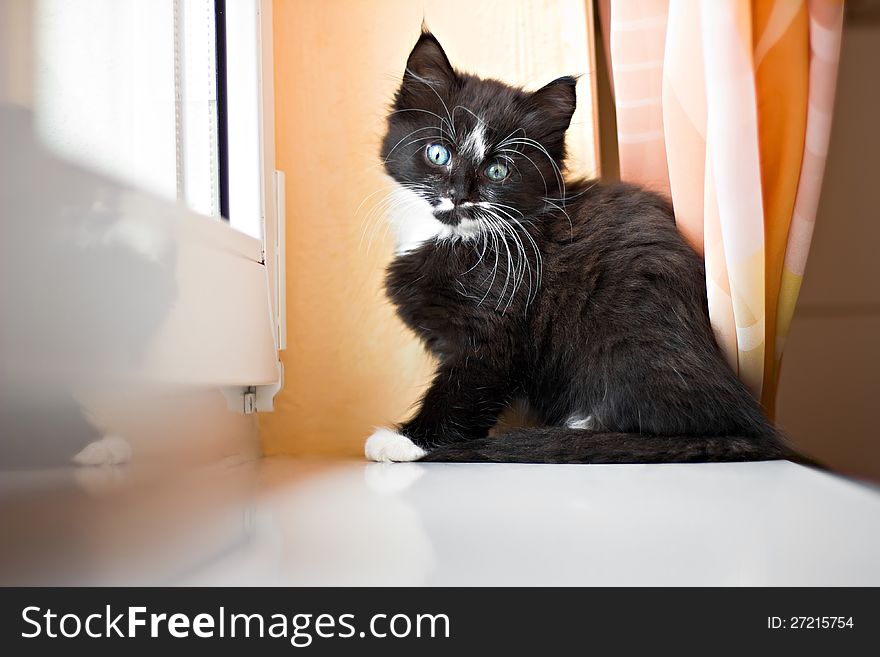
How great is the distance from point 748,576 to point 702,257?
1003 mm

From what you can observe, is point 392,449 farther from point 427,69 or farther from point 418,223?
point 427,69

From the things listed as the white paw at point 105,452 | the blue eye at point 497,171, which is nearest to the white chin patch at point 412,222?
the blue eye at point 497,171

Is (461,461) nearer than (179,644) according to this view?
No

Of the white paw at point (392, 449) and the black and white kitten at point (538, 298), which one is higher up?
the black and white kitten at point (538, 298)

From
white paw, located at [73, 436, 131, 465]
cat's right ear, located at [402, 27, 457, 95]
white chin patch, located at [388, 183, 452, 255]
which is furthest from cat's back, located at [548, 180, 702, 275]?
white paw, located at [73, 436, 131, 465]

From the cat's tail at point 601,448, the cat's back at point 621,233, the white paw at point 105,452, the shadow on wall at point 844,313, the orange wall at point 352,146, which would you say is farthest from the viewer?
the shadow on wall at point 844,313

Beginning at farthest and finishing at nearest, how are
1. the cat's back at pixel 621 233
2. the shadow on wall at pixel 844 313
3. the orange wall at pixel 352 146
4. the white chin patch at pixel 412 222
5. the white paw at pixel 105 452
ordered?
the shadow on wall at pixel 844 313, the orange wall at pixel 352 146, the white chin patch at pixel 412 222, the cat's back at pixel 621 233, the white paw at pixel 105 452

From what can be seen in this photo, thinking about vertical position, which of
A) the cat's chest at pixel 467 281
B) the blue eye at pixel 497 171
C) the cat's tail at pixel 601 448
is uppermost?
the blue eye at pixel 497 171

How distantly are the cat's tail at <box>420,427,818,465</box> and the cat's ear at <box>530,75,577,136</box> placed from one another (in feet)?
2.29

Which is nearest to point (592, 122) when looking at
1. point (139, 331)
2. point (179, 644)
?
point (139, 331)

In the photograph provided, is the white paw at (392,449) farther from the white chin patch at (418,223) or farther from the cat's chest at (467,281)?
the white chin patch at (418,223)

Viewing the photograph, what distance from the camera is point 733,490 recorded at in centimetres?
95

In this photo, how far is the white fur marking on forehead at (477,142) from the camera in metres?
1.48

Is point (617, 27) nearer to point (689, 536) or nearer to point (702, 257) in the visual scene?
point (702, 257)
